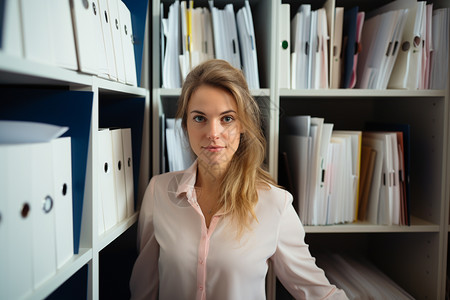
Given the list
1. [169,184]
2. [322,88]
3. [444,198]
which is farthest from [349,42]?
[169,184]

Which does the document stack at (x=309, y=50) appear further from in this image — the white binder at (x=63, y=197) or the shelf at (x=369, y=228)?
the white binder at (x=63, y=197)

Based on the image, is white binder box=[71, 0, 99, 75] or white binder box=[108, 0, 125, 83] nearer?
white binder box=[71, 0, 99, 75]

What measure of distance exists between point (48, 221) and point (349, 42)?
4.11 ft

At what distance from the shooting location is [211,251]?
3.52 ft

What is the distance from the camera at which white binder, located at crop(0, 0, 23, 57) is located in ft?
1.85

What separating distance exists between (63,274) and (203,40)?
998 millimetres

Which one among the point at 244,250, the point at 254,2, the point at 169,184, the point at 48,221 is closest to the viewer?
the point at 48,221

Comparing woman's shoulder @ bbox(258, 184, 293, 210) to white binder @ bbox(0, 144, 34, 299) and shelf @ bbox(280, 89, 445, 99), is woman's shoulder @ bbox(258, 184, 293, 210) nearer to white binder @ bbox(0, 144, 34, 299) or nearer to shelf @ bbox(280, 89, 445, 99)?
shelf @ bbox(280, 89, 445, 99)

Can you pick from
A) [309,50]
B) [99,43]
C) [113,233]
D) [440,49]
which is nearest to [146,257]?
[113,233]

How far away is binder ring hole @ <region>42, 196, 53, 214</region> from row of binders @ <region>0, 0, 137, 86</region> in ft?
0.92

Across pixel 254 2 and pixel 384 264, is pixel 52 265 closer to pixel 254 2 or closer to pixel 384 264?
pixel 254 2

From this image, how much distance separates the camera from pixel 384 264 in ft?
5.78

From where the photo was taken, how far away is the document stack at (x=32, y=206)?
1.94 ft

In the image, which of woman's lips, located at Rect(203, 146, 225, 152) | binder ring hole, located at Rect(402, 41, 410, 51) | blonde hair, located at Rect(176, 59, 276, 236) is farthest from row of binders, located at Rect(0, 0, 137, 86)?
binder ring hole, located at Rect(402, 41, 410, 51)
